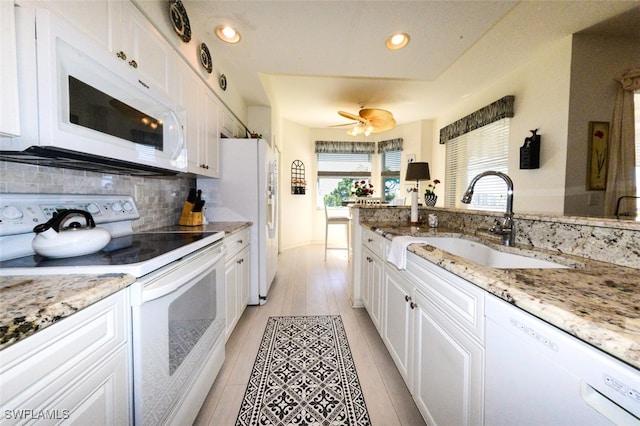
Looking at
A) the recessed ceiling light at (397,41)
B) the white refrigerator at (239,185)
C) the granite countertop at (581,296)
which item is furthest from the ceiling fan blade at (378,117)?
the granite countertop at (581,296)

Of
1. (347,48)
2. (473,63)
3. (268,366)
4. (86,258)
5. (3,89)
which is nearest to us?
(3,89)

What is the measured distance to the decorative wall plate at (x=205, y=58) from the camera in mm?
1936

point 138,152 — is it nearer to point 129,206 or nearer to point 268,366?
point 129,206

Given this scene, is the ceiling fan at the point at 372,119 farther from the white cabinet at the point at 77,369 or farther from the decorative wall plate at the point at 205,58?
the white cabinet at the point at 77,369

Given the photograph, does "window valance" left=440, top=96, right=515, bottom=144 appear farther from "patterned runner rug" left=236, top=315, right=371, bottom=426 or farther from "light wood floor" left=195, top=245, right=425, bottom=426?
"patterned runner rug" left=236, top=315, right=371, bottom=426

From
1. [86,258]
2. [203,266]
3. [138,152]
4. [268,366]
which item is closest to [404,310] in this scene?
[268,366]

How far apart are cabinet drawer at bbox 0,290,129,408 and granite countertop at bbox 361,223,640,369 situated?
1038 mm

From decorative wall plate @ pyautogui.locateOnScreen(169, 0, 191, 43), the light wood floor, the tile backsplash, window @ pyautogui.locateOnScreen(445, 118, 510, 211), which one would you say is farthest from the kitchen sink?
window @ pyautogui.locateOnScreen(445, 118, 510, 211)

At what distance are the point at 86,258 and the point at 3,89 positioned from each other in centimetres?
55

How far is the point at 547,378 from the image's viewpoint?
20.8 inches

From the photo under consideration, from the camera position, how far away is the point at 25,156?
0.89 metres

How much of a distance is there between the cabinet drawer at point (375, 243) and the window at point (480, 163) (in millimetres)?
2526

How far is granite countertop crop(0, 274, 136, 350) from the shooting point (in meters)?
0.46

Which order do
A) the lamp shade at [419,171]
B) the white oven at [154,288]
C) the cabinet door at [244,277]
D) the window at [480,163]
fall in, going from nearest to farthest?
the white oven at [154,288]
the cabinet door at [244,277]
the lamp shade at [419,171]
the window at [480,163]
